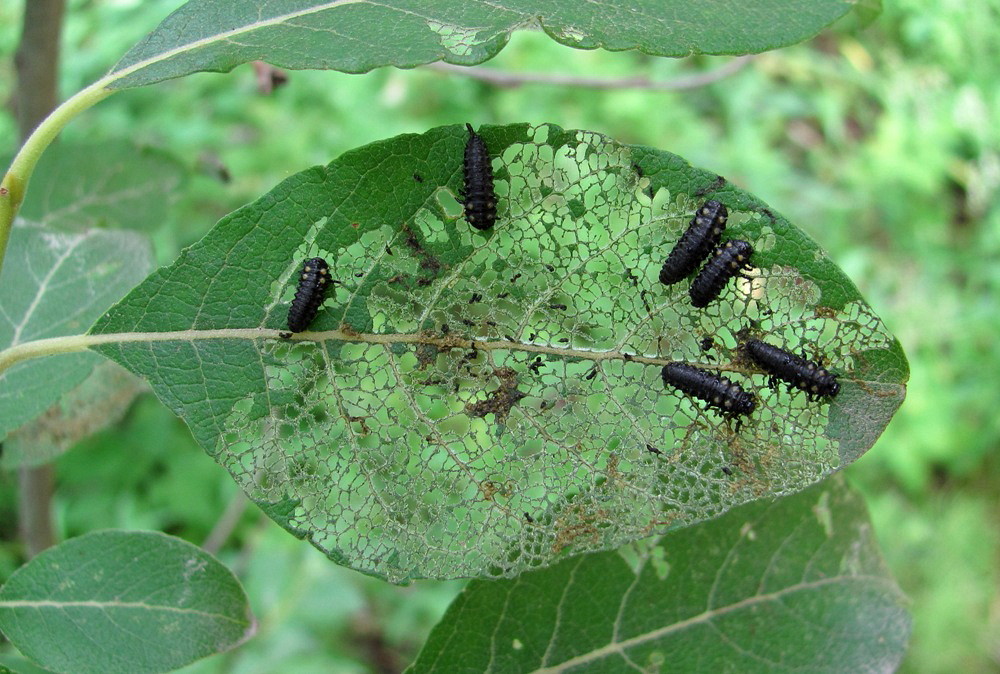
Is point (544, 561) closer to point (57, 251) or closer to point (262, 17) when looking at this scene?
point (262, 17)

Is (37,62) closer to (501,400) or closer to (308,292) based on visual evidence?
(308,292)

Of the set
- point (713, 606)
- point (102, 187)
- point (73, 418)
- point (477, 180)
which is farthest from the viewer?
point (102, 187)

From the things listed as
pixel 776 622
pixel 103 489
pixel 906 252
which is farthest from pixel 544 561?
pixel 906 252

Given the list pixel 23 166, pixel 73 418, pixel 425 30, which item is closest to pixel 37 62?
pixel 73 418

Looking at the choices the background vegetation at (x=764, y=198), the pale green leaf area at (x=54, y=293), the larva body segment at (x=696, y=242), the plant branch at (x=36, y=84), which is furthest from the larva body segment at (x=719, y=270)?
the background vegetation at (x=764, y=198)

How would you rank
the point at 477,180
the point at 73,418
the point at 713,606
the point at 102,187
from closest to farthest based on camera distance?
the point at 477,180
the point at 713,606
the point at 73,418
the point at 102,187

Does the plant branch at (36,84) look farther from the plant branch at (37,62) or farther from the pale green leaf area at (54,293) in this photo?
the pale green leaf area at (54,293)

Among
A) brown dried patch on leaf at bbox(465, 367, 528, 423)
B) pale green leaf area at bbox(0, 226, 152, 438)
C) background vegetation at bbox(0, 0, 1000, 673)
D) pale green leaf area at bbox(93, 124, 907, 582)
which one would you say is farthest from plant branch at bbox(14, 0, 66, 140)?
background vegetation at bbox(0, 0, 1000, 673)
